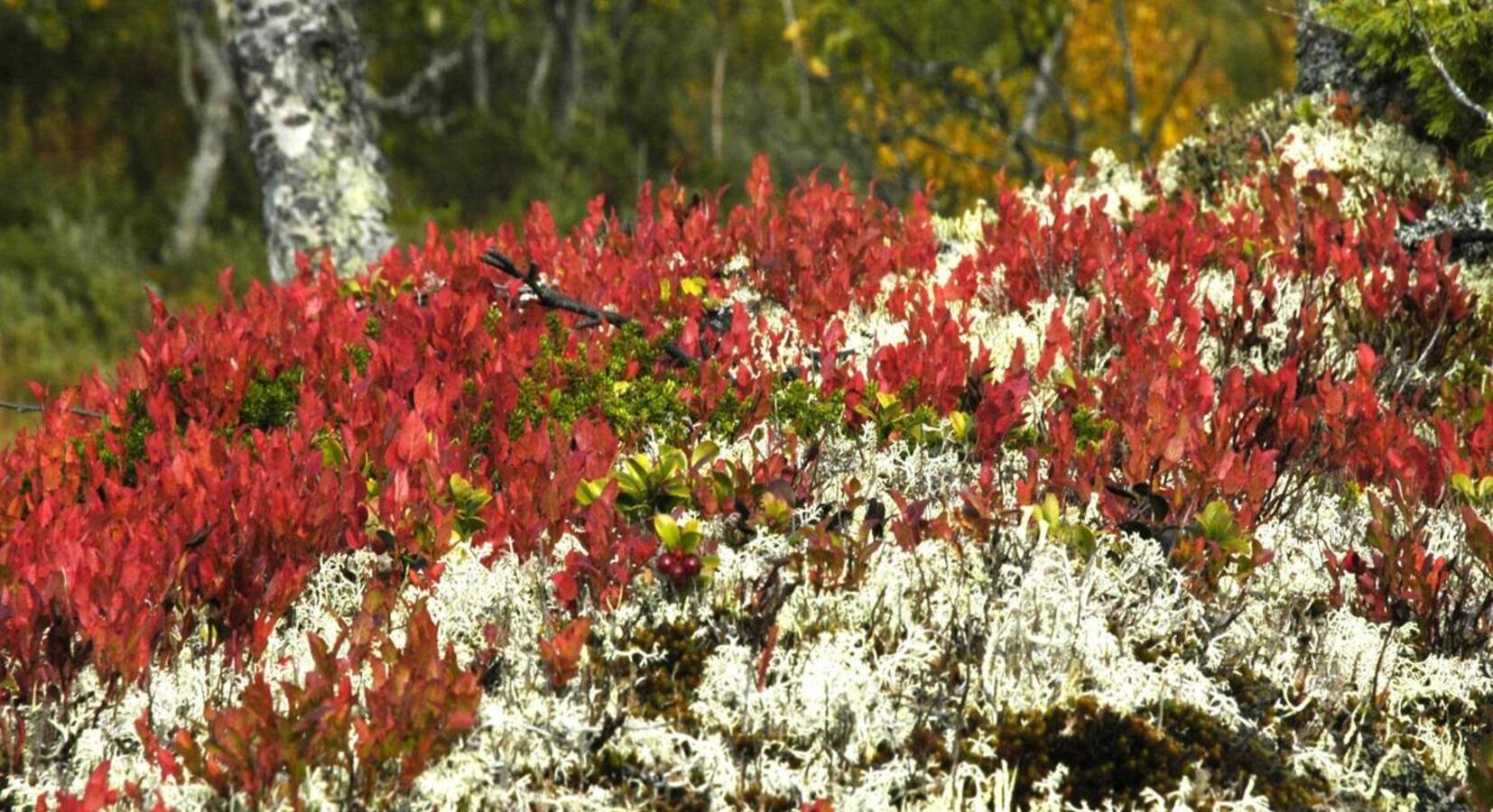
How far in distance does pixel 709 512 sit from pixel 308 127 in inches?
207

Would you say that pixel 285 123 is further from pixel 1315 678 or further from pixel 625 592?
pixel 1315 678

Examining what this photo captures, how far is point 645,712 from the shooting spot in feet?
8.79

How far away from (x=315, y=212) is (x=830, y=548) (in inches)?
216

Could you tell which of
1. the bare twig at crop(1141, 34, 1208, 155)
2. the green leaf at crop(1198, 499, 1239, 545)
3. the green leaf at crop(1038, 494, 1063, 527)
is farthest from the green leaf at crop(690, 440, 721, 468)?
the bare twig at crop(1141, 34, 1208, 155)

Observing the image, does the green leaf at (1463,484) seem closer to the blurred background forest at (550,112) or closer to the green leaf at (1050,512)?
the green leaf at (1050,512)

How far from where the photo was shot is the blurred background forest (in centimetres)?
1359

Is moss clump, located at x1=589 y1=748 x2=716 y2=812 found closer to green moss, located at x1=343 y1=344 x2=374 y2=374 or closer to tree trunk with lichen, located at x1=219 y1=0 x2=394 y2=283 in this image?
green moss, located at x1=343 y1=344 x2=374 y2=374

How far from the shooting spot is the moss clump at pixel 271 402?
415cm

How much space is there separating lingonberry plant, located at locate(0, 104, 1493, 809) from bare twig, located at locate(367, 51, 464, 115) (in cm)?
642

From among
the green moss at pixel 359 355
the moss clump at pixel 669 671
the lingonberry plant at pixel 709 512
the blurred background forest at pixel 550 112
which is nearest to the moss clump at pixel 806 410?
the lingonberry plant at pixel 709 512

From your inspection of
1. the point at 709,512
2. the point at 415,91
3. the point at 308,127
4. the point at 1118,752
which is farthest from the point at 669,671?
the point at 415,91

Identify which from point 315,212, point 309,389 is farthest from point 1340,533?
point 315,212

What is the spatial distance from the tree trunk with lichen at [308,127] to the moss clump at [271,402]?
3.33m

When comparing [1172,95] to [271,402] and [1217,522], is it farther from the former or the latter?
[271,402]
